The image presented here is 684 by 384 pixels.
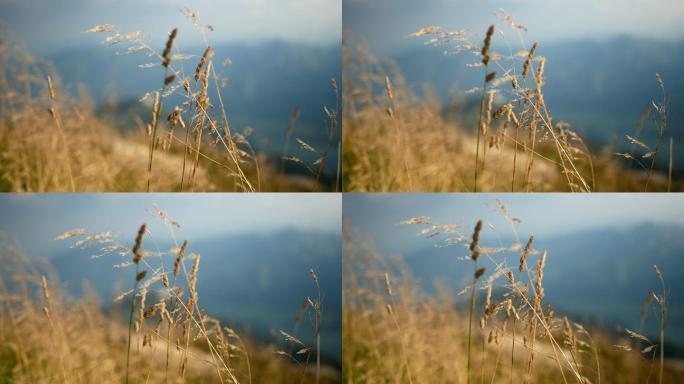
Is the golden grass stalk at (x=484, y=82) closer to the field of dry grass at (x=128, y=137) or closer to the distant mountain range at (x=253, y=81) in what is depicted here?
the distant mountain range at (x=253, y=81)

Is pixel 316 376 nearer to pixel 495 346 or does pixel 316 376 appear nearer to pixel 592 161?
pixel 495 346

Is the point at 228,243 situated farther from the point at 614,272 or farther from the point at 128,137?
the point at 614,272

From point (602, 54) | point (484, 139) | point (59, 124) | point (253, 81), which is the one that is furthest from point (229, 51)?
point (602, 54)

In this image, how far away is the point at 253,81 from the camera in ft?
8.49

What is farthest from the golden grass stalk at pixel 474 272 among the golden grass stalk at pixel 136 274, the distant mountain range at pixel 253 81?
the golden grass stalk at pixel 136 274

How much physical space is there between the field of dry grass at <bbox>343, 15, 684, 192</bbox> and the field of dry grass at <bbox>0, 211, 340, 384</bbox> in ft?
2.31

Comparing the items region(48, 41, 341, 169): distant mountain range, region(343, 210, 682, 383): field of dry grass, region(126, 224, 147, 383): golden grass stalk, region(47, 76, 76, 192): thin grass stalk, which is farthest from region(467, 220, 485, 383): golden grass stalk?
region(47, 76, 76, 192): thin grass stalk

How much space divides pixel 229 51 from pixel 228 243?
2.16ft

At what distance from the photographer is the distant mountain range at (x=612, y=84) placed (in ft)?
8.25

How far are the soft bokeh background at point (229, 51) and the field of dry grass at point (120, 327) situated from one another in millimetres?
454

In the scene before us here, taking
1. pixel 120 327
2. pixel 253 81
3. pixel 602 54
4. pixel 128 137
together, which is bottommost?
pixel 120 327

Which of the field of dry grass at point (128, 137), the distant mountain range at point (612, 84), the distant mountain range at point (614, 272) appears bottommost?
the distant mountain range at point (614, 272)

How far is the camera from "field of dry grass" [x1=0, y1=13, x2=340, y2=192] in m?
2.41

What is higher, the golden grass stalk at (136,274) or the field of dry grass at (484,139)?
the field of dry grass at (484,139)
